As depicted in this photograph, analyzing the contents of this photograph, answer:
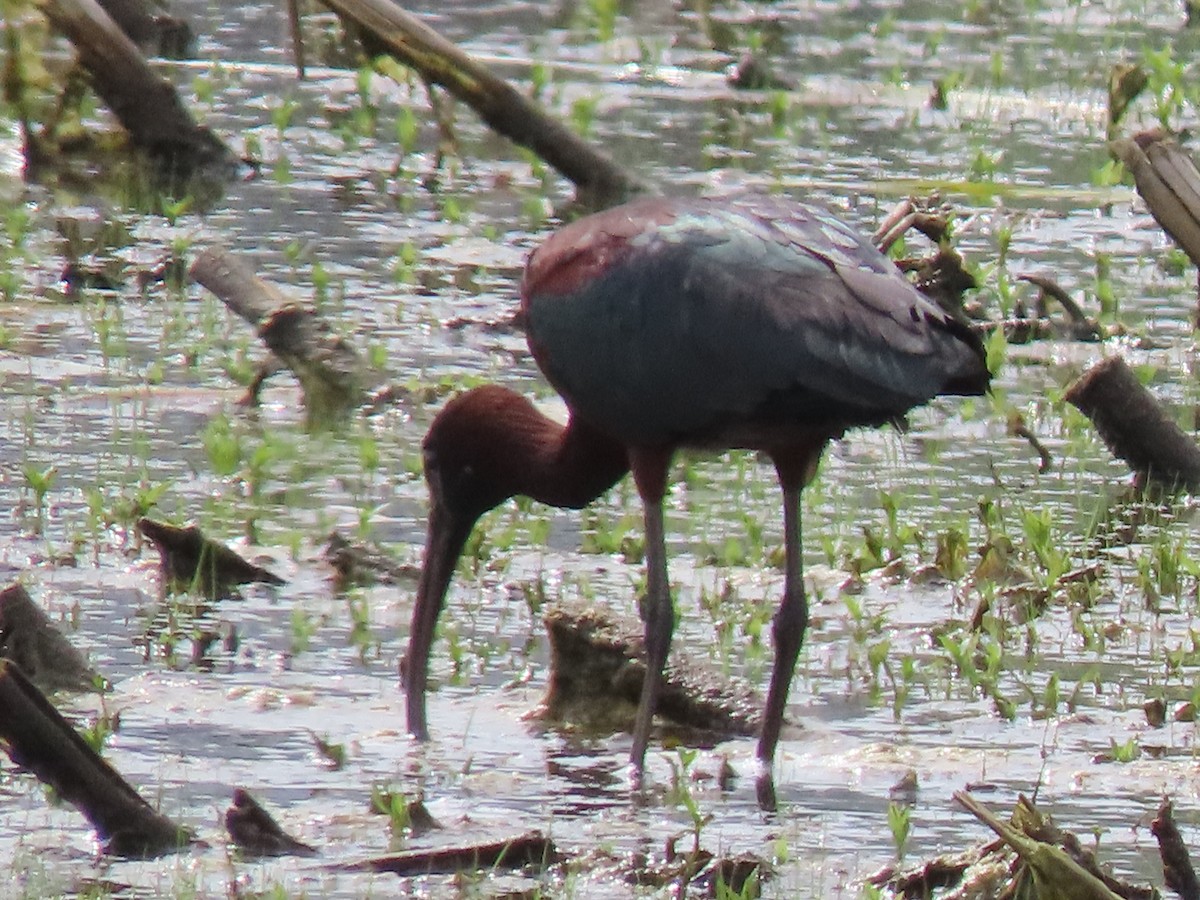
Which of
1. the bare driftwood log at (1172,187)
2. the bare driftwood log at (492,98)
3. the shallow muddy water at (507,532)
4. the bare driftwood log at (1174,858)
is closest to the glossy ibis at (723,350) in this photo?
the shallow muddy water at (507,532)

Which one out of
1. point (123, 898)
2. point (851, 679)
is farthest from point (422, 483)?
point (123, 898)

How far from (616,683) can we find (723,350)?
88 centimetres

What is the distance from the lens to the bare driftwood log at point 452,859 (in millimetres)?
4598

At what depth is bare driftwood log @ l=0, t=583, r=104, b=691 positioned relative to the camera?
553 cm

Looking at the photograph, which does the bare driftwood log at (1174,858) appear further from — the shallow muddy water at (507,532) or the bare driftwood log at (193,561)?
the bare driftwood log at (193,561)

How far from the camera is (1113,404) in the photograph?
7.17 meters

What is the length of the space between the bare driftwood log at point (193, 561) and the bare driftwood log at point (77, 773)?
165 centimetres

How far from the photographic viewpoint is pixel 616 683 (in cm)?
586

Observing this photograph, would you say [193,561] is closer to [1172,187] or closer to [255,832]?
[255,832]

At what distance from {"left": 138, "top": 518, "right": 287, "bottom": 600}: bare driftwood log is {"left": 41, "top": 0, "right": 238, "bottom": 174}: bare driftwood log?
4143 mm

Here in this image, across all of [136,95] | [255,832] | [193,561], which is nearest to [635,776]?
[255,832]

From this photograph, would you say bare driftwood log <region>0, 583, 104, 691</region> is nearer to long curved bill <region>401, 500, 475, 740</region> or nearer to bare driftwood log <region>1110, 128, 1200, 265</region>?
long curved bill <region>401, 500, 475, 740</region>

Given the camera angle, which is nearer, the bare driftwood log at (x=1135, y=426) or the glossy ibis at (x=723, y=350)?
the glossy ibis at (x=723, y=350)

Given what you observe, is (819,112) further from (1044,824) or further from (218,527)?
(1044,824)
